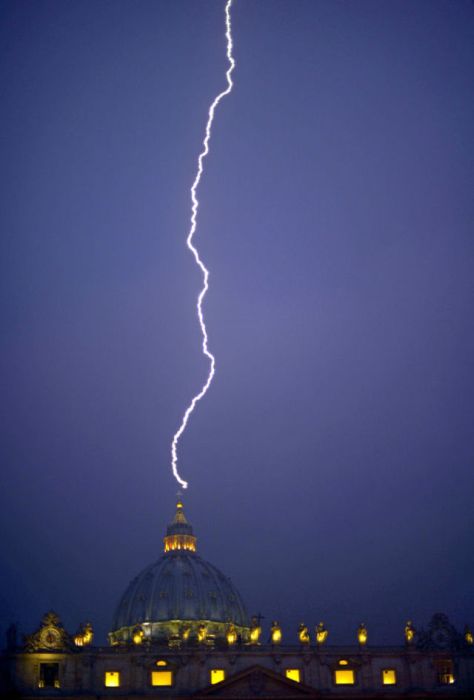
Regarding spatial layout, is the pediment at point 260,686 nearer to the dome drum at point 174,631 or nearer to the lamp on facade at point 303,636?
the lamp on facade at point 303,636

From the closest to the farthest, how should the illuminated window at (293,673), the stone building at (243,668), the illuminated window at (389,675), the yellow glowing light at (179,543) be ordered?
1. the stone building at (243,668)
2. the illuminated window at (293,673)
3. the illuminated window at (389,675)
4. the yellow glowing light at (179,543)

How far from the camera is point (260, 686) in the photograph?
84.0 m

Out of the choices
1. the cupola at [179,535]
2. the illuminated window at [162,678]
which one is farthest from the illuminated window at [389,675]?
the cupola at [179,535]

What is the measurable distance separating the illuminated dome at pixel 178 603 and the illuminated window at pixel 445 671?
34.4 m

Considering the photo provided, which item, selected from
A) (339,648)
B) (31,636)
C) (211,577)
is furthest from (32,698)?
(211,577)

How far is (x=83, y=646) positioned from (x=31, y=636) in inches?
189

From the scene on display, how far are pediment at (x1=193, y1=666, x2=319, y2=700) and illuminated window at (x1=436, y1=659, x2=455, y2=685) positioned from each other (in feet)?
38.0

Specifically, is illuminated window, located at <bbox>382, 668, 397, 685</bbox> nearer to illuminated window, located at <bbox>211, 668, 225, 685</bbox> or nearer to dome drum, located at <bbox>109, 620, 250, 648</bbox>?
illuminated window, located at <bbox>211, 668, 225, 685</bbox>

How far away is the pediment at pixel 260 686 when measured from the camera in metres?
83.7

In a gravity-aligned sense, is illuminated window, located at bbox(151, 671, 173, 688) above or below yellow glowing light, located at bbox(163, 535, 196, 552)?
below

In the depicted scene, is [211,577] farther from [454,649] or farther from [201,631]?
[454,649]

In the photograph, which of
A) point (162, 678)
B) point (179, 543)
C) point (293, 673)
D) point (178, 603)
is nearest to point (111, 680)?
point (162, 678)

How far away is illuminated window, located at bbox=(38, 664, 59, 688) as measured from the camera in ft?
274

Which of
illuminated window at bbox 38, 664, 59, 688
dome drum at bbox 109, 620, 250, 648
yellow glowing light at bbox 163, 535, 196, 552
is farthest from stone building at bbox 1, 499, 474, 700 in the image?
yellow glowing light at bbox 163, 535, 196, 552
